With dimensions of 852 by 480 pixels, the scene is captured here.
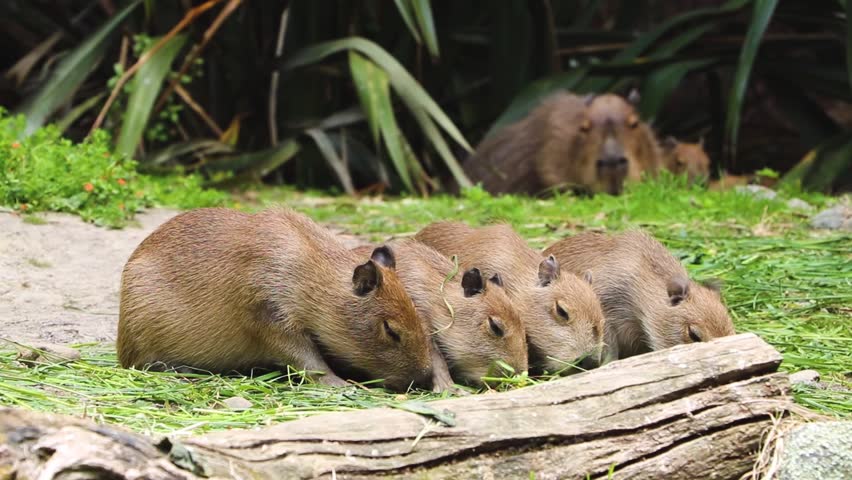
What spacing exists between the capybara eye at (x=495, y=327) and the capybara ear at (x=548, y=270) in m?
0.42

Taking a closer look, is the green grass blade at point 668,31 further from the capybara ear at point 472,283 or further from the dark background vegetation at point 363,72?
the capybara ear at point 472,283

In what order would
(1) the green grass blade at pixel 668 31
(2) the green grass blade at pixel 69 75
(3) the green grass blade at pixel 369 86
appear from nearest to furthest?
(2) the green grass blade at pixel 69 75
(3) the green grass blade at pixel 369 86
(1) the green grass blade at pixel 668 31

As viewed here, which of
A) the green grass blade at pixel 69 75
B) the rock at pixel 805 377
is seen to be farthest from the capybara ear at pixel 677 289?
the green grass blade at pixel 69 75

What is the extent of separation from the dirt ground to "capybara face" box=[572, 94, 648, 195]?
447 cm

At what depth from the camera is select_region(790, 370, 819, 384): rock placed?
4.01m

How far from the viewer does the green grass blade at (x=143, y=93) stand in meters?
8.12

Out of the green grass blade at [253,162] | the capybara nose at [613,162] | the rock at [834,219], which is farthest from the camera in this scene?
the capybara nose at [613,162]

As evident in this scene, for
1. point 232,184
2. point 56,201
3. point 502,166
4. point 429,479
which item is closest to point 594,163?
point 502,166

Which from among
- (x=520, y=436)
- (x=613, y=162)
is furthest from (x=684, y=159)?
(x=520, y=436)

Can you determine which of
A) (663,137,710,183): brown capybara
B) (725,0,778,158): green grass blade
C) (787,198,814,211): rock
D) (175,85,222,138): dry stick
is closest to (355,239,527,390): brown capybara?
(787,198,814,211): rock

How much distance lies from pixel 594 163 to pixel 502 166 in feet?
2.76

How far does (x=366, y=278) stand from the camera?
3986 mm

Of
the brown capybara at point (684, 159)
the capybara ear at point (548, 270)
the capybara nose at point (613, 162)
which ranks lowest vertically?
the brown capybara at point (684, 159)

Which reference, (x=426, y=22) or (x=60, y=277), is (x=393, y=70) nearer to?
(x=426, y=22)
